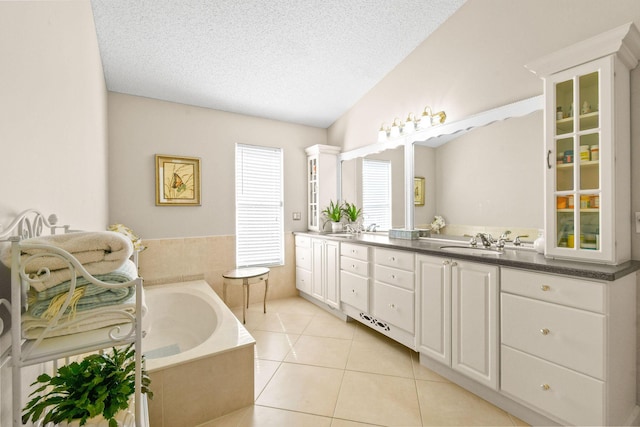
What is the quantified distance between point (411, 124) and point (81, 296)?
9.28 feet

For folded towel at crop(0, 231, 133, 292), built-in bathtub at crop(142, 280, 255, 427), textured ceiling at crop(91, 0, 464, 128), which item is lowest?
built-in bathtub at crop(142, 280, 255, 427)

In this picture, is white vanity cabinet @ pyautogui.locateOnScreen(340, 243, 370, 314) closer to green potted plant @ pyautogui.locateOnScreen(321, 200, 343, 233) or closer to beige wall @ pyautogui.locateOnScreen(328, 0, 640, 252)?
green potted plant @ pyautogui.locateOnScreen(321, 200, 343, 233)

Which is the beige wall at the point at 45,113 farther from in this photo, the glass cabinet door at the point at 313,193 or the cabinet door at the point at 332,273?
the glass cabinet door at the point at 313,193

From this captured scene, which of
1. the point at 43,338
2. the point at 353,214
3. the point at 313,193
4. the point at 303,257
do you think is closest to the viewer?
the point at 43,338

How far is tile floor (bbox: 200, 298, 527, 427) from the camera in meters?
1.68

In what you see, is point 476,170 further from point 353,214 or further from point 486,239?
point 353,214

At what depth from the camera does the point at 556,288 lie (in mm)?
1472

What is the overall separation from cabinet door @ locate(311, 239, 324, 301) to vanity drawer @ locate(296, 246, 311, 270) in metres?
0.10

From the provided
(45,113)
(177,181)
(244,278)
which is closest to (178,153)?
(177,181)

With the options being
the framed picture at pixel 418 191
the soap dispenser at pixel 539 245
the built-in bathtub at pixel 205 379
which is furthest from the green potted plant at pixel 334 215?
the soap dispenser at pixel 539 245

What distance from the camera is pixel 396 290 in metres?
2.38

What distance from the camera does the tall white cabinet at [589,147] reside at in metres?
1.47

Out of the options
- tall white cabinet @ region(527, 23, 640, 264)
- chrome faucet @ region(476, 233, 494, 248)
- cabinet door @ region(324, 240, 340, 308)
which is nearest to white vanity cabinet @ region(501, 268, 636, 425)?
tall white cabinet @ region(527, 23, 640, 264)

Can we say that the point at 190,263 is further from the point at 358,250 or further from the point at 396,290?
the point at 396,290
